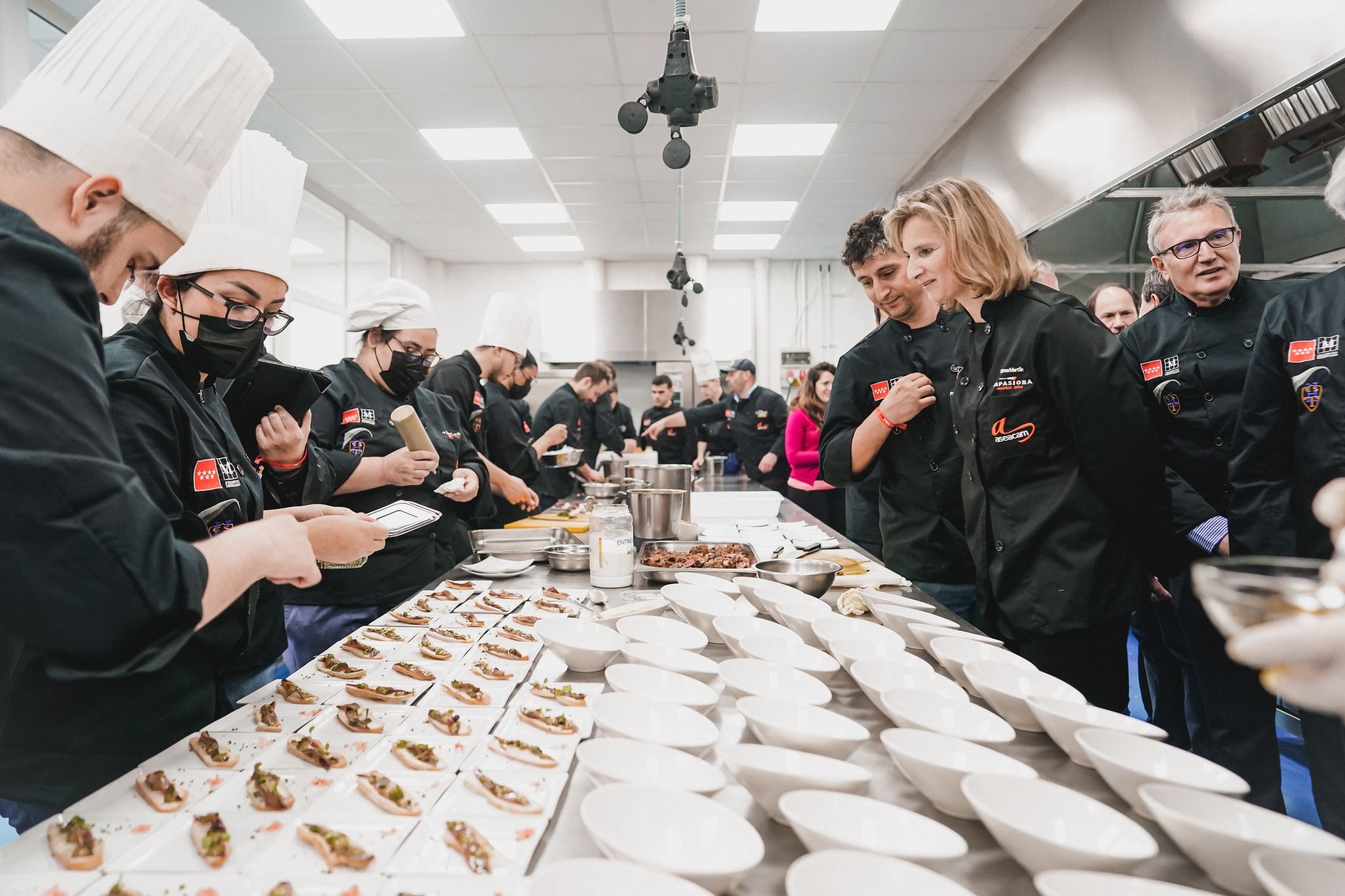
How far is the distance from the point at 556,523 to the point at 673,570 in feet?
3.78

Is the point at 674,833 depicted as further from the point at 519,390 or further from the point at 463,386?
the point at 519,390

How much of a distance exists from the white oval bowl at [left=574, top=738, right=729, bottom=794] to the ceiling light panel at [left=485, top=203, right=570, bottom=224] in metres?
6.68

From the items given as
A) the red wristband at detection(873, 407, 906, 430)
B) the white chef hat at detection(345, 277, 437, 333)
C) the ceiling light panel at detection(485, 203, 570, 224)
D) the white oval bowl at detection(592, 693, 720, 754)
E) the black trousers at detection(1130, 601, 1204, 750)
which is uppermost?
the ceiling light panel at detection(485, 203, 570, 224)

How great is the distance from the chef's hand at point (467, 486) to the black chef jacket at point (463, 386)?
82 cm

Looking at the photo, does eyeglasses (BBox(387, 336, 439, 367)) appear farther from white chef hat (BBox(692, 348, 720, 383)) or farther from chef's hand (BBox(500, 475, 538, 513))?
white chef hat (BBox(692, 348, 720, 383))

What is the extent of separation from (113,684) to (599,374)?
4.98 meters

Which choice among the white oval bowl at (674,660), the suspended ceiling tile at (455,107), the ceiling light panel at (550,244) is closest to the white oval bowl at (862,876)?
the white oval bowl at (674,660)

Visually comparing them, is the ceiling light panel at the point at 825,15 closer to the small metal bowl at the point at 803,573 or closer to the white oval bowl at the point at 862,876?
the small metal bowl at the point at 803,573

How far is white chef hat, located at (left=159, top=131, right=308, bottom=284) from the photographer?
1.33m

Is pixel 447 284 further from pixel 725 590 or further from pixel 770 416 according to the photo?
pixel 725 590

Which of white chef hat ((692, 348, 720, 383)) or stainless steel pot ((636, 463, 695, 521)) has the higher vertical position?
white chef hat ((692, 348, 720, 383))

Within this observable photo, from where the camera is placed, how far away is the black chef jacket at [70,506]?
2.24 ft

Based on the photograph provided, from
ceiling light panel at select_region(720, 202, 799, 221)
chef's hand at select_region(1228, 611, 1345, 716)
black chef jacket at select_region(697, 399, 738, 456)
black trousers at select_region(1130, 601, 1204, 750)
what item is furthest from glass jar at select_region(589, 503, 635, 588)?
ceiling light panel at select_region(720, 202, 799, 221)

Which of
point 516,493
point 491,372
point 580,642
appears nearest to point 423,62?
point 491,372
